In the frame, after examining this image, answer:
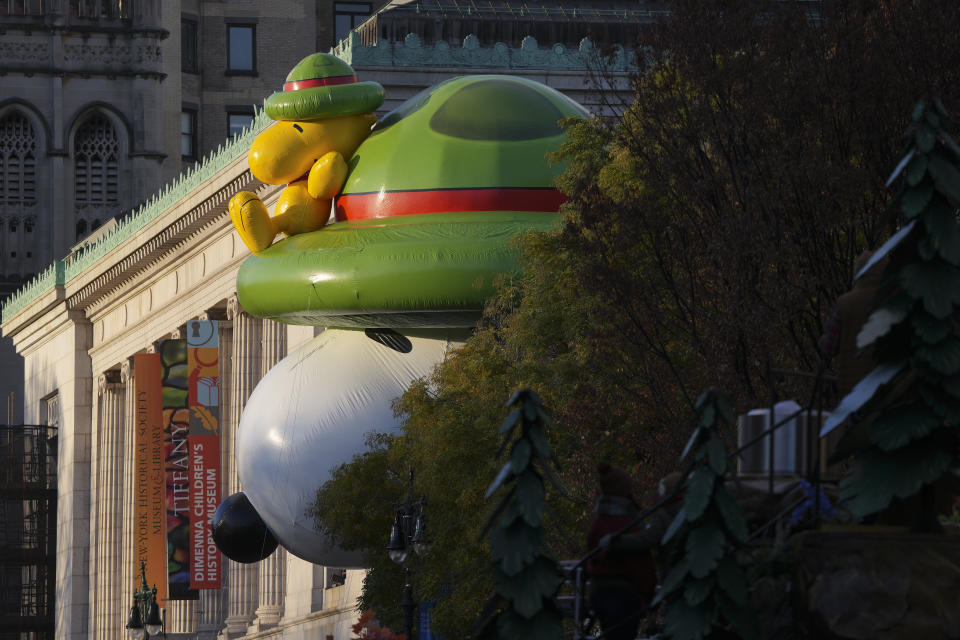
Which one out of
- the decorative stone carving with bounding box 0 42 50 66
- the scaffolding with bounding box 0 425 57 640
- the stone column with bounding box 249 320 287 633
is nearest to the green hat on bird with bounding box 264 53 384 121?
the stone column with bounding box 249 320 287 633

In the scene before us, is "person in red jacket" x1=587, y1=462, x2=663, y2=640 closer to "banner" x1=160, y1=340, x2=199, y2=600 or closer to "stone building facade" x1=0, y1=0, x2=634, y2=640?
"stone building facade" x1=0, y1=0, x2=634, y2=640

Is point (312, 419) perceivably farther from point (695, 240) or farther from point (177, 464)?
point (177, 464)

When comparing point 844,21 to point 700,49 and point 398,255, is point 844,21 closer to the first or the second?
point 700,49

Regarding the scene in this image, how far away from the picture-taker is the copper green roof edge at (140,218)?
5122 centimetres

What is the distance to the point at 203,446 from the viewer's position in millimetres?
51156

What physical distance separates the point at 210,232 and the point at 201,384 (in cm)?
431

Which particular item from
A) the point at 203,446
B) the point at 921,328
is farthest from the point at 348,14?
the point at 921,328

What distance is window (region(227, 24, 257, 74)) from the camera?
94.7 metres

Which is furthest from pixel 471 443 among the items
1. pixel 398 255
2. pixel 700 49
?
pixel 700 49

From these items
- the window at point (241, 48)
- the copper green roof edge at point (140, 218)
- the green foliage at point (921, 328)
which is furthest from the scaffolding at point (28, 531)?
the green foliage at point (921, 328)

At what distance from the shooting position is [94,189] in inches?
3895

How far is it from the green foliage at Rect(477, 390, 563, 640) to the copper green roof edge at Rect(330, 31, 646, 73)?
28680mm

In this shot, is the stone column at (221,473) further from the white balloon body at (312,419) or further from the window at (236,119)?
the window at (236,119)

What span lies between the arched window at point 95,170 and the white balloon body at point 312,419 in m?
68.1
